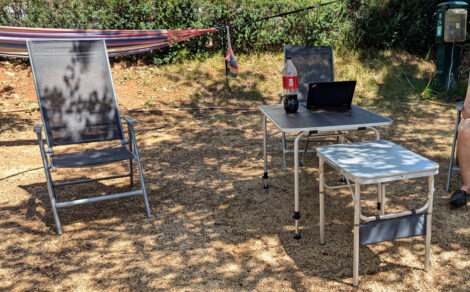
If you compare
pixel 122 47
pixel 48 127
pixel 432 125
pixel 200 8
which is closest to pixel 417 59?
pixel 432 125

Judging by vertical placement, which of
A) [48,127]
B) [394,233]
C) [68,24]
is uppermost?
[68,24]

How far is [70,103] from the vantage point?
3789 millimetres

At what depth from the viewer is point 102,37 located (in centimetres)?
562

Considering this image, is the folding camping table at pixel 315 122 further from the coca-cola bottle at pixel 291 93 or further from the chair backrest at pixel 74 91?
the chair backrest at pixel 74 91

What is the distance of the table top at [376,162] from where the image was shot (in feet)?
7.59

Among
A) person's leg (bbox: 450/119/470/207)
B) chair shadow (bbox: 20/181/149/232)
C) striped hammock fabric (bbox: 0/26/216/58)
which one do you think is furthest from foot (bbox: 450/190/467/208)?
striped hammock fabric (bbox: 0/26/216/58)

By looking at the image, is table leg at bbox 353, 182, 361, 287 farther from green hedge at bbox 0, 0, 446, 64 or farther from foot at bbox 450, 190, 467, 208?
green hedge at bbox 0, 0, 446, 64

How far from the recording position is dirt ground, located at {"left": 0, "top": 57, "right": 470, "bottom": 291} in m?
2.60

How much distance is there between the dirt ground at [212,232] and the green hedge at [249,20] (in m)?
3.36

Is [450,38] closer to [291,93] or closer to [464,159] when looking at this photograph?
[464,159]

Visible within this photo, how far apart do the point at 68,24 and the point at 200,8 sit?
2369 millimetres

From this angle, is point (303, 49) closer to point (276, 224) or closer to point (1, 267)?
point (276, 224)

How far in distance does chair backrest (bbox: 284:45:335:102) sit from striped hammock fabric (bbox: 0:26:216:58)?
1987mm

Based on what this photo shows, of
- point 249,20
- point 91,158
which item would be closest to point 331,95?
point 91,158
